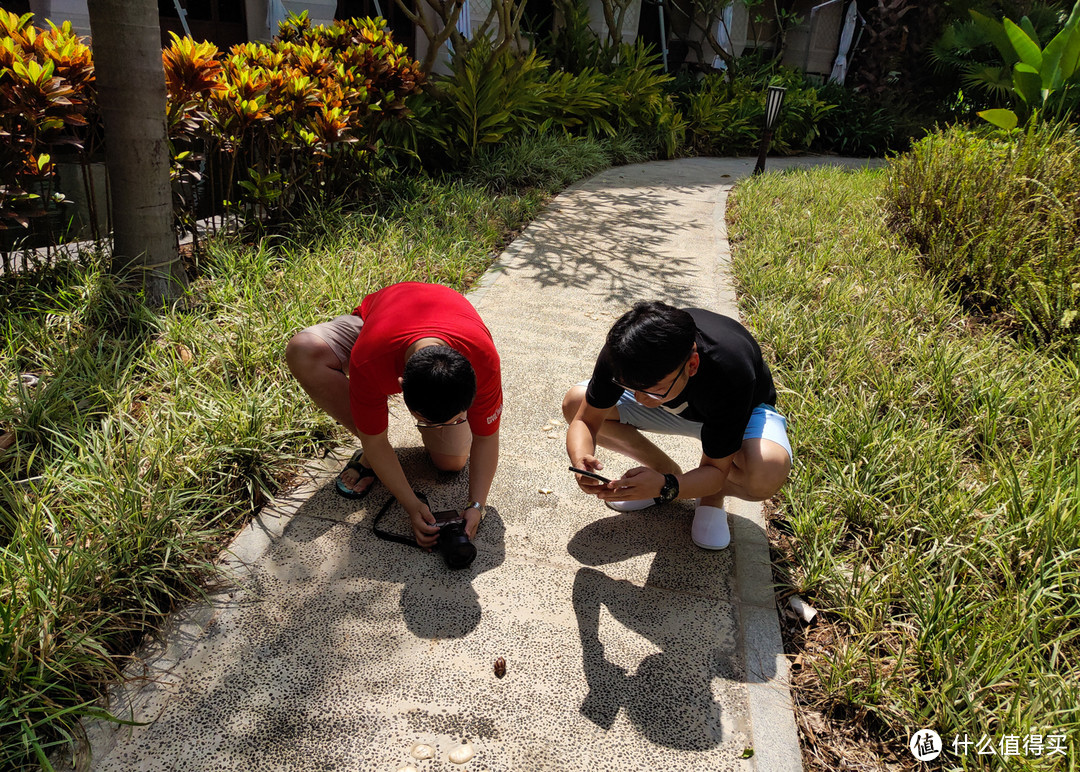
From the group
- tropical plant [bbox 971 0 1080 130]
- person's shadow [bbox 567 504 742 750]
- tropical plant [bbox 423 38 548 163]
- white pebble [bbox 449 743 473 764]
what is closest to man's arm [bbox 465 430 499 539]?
person's shadow [bbox 567 504 742 750]

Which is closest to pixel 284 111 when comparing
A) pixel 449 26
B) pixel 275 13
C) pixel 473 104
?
pixel 473 104

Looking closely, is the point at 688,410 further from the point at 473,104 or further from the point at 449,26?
the point at 449,26

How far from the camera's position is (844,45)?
58.2ft

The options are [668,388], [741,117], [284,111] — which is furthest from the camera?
[741,117]

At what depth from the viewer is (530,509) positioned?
123 inches

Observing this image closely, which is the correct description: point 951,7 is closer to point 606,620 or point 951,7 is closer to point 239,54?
point 239,54

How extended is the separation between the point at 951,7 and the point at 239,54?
15.6 m

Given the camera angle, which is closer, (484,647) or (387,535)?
(484,647)

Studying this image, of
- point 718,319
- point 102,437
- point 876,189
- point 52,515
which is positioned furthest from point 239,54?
point 876,189

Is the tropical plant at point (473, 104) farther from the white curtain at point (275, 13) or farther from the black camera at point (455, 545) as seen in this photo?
the black camera at point (455, 545)

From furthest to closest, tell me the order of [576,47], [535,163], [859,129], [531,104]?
1. [859,129]
2. [576,47]
3. [531,104]
4. [535,163]

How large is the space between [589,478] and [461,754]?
99cm

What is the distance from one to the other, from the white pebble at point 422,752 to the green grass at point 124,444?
90 centimetres

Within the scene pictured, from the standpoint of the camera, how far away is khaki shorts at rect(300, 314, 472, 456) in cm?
297
